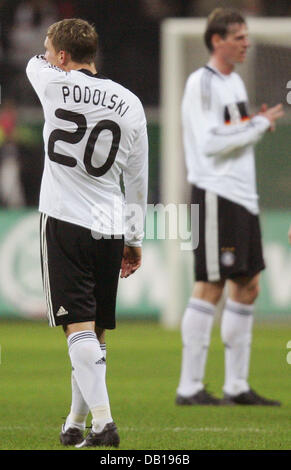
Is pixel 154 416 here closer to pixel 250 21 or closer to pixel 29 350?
pixel 29 350

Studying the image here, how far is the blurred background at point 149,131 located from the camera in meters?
11.3

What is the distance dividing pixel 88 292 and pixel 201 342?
1.96 meters

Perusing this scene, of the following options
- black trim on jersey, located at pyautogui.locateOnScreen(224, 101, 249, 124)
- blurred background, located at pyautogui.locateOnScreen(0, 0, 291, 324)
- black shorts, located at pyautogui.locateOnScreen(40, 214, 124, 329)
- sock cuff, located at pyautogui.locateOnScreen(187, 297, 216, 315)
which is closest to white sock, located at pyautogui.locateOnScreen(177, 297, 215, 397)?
sock cuff, located at pyautogui.locateOnScreen(187, 297, 216, 315)

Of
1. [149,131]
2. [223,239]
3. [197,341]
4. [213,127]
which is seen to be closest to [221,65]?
[213,127]

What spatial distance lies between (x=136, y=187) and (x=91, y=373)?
0.86 meters

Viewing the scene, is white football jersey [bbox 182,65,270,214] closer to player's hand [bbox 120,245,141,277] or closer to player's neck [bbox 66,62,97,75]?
player's hand [bbox 120,245,141,277]

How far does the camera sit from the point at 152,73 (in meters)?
14.2

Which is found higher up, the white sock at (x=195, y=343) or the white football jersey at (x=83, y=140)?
the white football jersey at (x=83, y=140)

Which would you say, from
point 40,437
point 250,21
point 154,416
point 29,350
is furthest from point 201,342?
point 250,21

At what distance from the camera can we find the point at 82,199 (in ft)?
16.1

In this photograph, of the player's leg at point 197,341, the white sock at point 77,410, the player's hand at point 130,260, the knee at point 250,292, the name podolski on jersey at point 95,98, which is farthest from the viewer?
the knee at point 250,292

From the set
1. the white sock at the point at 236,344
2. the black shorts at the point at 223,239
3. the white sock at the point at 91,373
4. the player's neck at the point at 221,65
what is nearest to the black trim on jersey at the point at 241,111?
the player's neck at the point at 221,65

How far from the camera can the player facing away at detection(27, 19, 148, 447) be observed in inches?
190

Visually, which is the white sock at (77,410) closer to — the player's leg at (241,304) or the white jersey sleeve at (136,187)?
the white jersey sleeve at (136,187)
